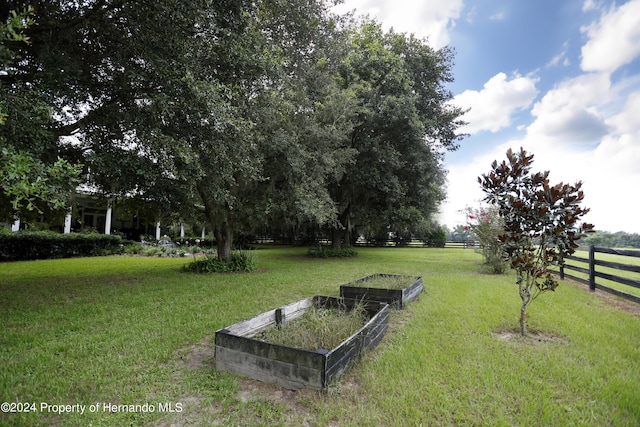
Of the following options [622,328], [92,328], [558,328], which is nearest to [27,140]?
[92,328]

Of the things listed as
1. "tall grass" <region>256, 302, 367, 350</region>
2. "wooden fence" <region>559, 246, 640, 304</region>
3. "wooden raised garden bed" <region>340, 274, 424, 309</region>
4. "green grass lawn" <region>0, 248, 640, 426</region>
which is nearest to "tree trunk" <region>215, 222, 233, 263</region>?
"green grass lawn" <region>0, 248, 640, 426</region>

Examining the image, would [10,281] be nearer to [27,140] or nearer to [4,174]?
[27,140]

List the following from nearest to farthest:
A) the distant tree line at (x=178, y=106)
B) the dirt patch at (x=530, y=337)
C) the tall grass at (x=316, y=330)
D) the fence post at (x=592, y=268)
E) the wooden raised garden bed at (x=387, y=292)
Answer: the tall grass at (x=316, y=330)
the dirt patch at (x=530, y=337)
the distant tree line at (x=178, y=106)
the wooden raised garden bed at (x=387, y=292)
the fence post at (x=592, y=268)

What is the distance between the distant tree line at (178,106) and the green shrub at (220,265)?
14.7 inches

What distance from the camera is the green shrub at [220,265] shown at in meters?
9.79

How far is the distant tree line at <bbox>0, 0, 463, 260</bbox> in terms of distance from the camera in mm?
4168

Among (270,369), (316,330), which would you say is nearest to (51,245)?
(316,330)

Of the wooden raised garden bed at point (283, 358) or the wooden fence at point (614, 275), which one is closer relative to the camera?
the wooden raised garden bed at point (283, 358)

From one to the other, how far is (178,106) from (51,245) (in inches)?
490

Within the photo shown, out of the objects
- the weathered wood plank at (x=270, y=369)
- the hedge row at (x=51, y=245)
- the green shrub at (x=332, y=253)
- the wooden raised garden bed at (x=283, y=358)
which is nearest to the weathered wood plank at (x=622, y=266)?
the wooden raised garden bed at (x=283, y=358)

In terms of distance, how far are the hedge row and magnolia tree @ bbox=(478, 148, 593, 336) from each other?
16.3m

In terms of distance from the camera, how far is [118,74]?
18.1 feet

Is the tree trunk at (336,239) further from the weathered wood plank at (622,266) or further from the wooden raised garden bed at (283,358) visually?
the wooden raised garden bed at (283,358)

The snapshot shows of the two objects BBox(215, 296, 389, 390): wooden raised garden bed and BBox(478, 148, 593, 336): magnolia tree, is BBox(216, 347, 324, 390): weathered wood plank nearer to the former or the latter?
BBox(215, 296, 389, 390): wooden raised garden bed
